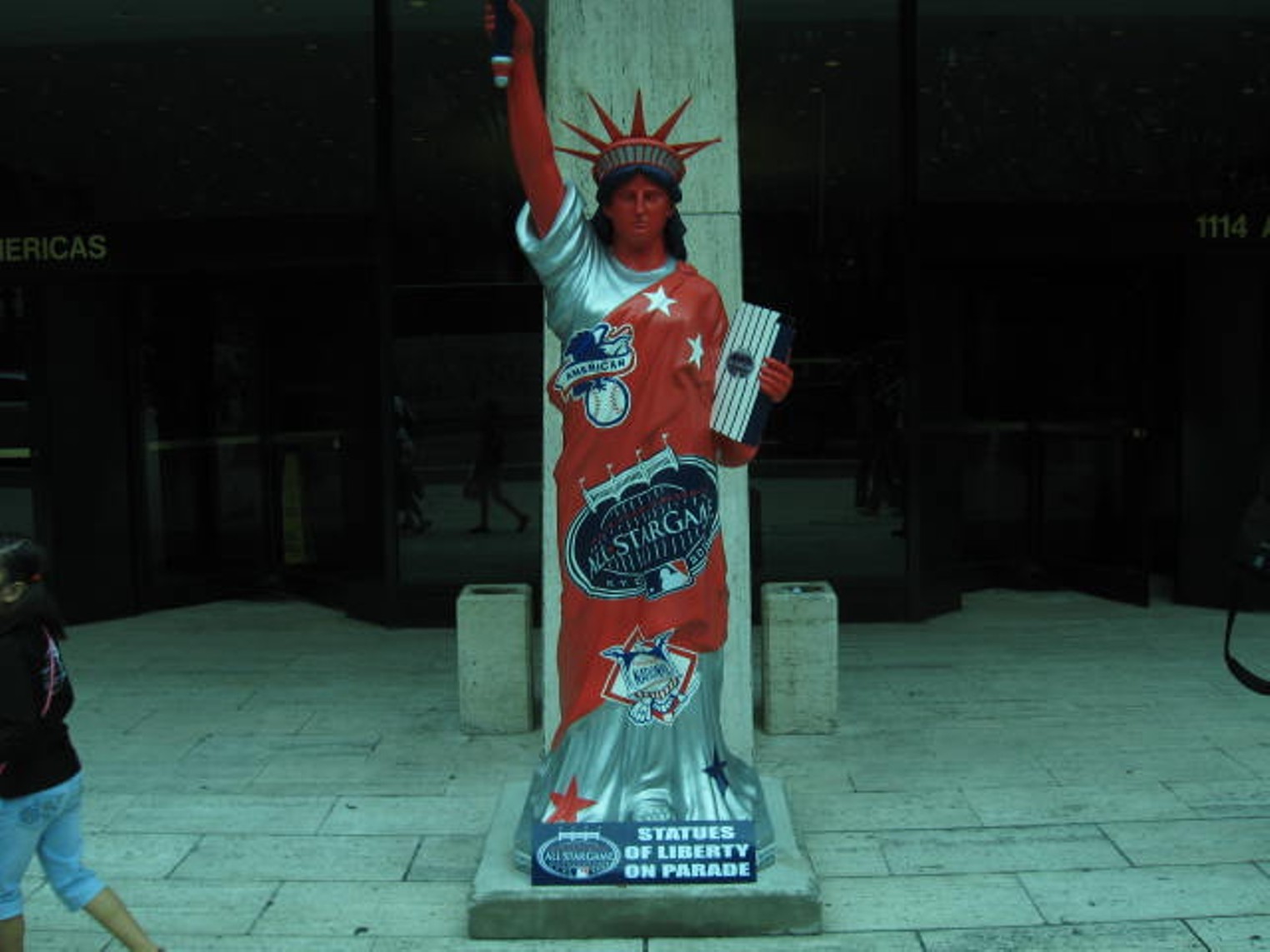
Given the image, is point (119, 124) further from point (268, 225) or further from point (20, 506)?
point (20, 506)

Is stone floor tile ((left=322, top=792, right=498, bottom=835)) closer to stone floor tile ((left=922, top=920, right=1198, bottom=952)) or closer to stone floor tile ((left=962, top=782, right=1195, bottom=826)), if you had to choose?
stone floor tile ((left=922, top=920, right=1198, bottom=952))

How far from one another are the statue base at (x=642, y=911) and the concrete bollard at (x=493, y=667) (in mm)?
2513

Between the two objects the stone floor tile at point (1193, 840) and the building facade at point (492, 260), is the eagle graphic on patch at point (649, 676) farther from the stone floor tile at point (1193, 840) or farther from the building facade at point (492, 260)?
the building facade at point (492, 260)

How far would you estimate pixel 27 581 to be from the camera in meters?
4.10

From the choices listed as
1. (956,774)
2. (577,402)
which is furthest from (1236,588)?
(577,402)

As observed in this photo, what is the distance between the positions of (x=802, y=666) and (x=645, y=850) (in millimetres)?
2611

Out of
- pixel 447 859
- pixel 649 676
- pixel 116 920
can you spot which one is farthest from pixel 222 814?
pixel 649 676

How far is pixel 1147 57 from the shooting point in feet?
32.9

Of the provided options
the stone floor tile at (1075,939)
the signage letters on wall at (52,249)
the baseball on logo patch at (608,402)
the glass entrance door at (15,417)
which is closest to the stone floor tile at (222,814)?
the baseball on logo patch at (608,402)

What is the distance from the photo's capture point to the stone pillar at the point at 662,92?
20.4 feet

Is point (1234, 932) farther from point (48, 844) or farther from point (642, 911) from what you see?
point (48, 844)

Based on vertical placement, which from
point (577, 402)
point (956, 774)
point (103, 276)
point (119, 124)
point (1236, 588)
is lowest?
point (956, 774)

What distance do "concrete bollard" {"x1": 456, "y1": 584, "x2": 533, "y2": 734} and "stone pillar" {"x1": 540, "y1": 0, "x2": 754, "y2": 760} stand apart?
35.2 inches

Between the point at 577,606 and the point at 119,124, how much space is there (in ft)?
22.7
